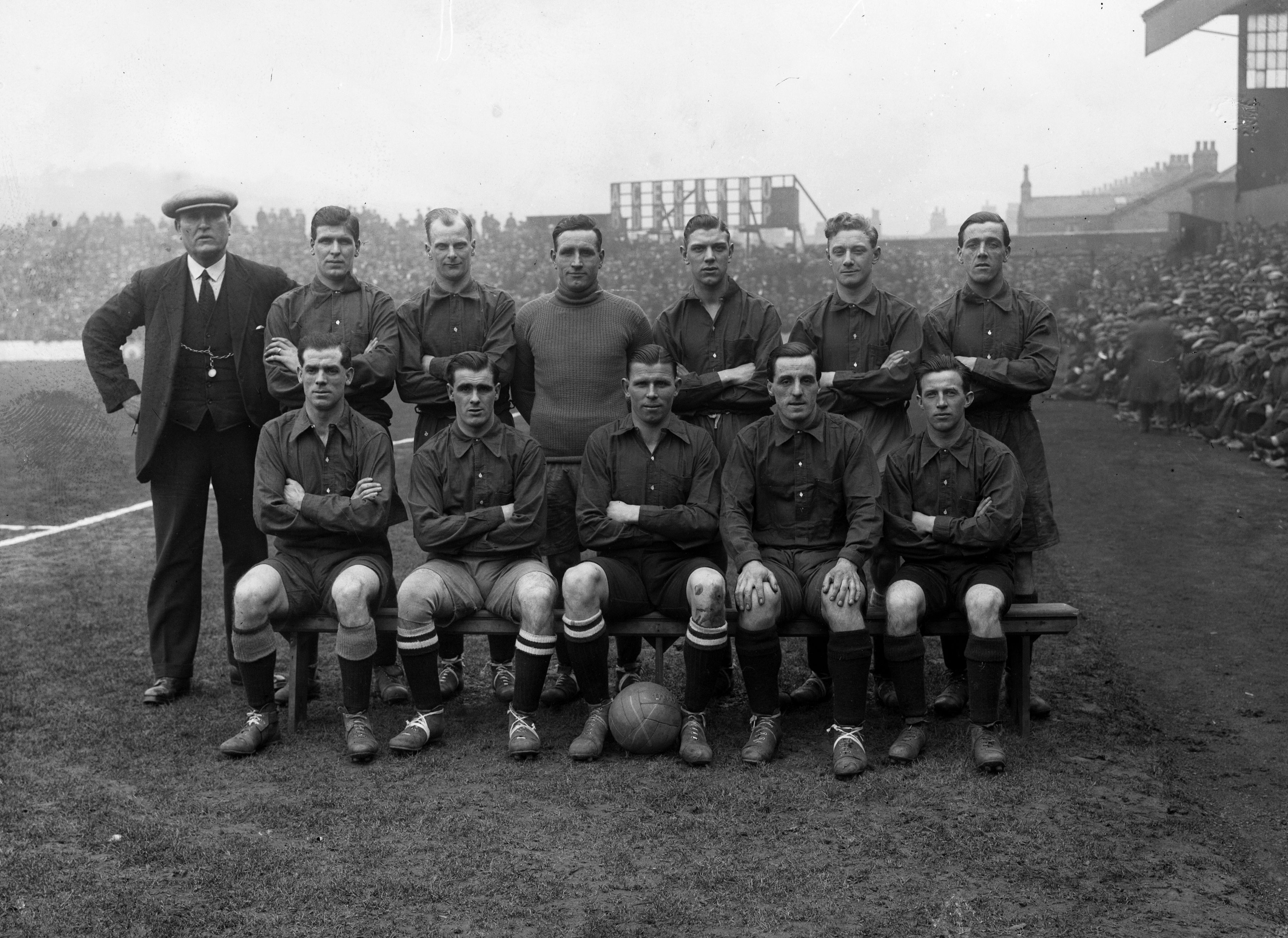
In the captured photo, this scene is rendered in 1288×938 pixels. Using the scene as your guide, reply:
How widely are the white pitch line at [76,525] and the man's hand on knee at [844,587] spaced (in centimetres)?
771

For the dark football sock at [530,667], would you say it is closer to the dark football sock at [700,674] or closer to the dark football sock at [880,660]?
the dark football sock at [700,674]

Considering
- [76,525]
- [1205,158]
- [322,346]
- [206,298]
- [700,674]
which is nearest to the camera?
[700,674]

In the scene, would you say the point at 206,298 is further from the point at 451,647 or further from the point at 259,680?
the point at 451,647

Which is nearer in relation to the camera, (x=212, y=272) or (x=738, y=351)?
(x=738, y=351)

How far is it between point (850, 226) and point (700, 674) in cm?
213

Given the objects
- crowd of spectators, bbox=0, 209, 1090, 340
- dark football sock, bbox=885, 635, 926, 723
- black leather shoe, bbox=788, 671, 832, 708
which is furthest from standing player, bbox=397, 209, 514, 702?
crowd of spectators, bbox=0, 209, 1090, 340

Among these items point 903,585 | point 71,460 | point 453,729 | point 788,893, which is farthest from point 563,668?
point 71,460

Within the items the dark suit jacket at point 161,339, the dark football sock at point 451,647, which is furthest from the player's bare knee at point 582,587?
the dark suit jacket at point 161,339

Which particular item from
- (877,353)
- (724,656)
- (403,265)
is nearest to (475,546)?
(724,656)

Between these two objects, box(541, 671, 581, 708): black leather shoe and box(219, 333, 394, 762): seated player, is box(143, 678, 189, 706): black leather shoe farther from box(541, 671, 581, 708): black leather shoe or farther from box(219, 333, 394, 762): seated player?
box(541, 671, 581, 708): black leather shoe

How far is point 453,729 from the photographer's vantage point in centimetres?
549

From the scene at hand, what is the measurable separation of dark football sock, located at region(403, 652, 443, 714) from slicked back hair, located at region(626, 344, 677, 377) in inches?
57.4

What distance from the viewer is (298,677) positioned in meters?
5.49

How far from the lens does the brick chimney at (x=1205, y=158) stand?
3328cm
